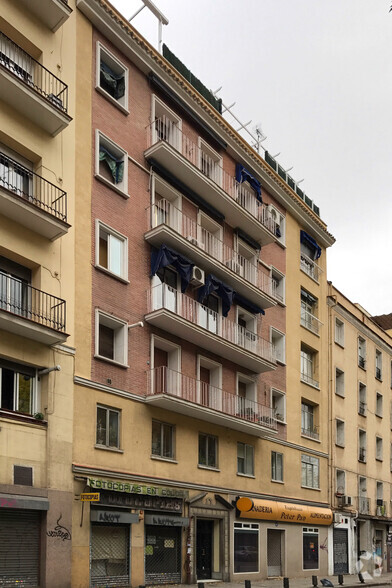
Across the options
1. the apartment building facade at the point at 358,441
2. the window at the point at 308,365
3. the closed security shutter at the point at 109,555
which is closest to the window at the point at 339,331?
the apartment building facade at the point at 358,441

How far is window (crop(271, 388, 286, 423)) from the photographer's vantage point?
32750mm

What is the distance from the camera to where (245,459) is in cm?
2952

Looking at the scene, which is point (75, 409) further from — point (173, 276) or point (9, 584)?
point (173, 276)

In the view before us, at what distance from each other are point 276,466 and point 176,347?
29.5 ft

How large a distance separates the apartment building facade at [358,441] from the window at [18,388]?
20.6 metres

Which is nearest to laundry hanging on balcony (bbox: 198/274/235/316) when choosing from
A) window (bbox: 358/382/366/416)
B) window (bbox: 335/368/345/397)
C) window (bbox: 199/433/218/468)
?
window (bbox: 199/433/218/468)

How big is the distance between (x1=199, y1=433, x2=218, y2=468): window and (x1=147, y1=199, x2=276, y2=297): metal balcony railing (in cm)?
651

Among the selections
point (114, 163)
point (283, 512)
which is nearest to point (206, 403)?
point (283, 512)

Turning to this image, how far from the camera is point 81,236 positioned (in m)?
22.3

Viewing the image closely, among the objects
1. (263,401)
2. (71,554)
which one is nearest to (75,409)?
(71,554)

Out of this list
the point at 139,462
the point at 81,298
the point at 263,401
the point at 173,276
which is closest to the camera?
the point at 81,298

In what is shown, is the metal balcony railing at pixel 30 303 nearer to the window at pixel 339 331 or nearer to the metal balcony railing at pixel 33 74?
the metal balcony railing at pixel 33 74

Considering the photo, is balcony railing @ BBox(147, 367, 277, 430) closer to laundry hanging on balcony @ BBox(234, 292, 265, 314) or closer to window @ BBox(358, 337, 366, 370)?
laundry hanging on balcony @ BBox(234, 292, 265, 314)

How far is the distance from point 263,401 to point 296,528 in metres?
5.87
